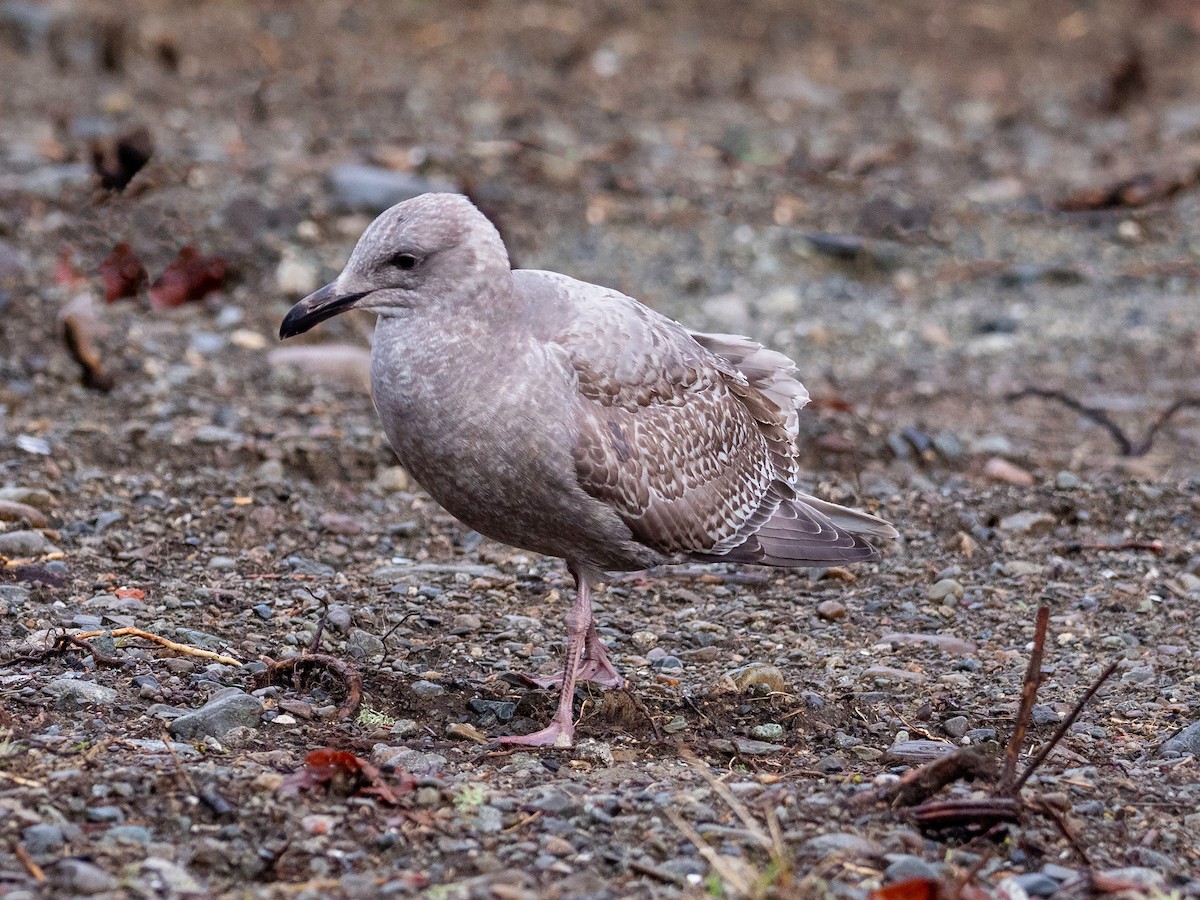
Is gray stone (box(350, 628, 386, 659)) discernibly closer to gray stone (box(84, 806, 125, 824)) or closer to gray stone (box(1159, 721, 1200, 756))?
gray stone (box(84, 806, 125, 824))

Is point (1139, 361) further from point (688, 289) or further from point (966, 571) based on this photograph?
point (966, 571)

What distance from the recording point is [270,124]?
10.9 meters

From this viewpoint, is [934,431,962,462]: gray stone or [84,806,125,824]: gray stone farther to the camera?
[934,431,962,462]: gray stone

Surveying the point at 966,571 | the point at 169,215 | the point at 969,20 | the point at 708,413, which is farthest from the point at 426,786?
the point at 969,20

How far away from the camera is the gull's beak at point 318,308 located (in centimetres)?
436

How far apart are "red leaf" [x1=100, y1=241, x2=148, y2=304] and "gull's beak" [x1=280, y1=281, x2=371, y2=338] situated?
154 inches

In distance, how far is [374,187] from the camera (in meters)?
9.30

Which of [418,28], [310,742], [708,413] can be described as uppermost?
[418,28]

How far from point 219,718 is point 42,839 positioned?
823 mm

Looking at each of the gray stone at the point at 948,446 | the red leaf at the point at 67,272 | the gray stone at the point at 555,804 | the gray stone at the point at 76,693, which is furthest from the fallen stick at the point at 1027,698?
the red leaf at the point at 67,272

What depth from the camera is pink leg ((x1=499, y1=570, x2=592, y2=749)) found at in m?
4.30

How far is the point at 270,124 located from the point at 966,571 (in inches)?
270

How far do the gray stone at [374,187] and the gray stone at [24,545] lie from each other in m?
4.28

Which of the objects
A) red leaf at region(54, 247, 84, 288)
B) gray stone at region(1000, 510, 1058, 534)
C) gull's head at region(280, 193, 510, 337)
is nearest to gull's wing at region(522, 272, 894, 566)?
gull's head at region(280, 193, 510, 337)
